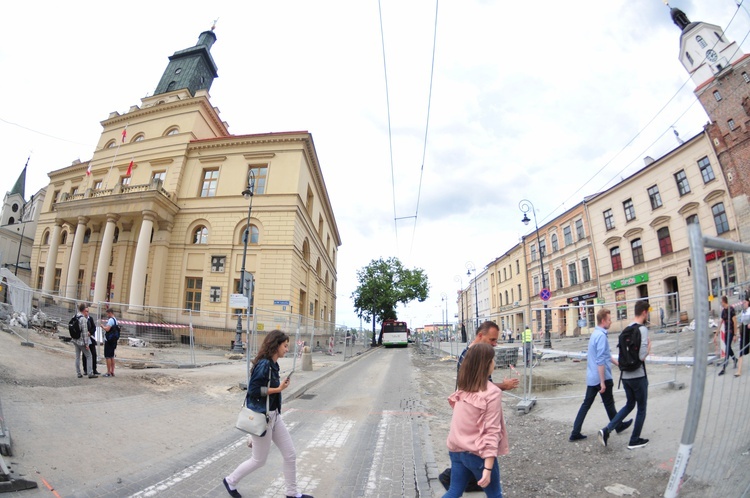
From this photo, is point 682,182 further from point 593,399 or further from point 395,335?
point 395,335

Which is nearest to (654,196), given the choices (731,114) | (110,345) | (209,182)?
(731,114)

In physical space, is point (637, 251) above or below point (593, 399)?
above

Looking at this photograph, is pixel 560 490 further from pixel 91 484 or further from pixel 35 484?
pixel 35 484

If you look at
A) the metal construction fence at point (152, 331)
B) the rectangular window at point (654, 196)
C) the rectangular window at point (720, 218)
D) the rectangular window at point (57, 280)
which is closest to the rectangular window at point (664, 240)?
the rectangular window at point (654, 196)

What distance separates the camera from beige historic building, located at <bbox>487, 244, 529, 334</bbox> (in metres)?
42.7

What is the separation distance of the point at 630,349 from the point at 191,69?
1754 inches

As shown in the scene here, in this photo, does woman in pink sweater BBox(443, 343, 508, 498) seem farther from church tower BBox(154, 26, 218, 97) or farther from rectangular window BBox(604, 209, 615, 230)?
church tower BBox(154, 26, 218, 97)

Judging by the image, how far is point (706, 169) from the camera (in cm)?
2250

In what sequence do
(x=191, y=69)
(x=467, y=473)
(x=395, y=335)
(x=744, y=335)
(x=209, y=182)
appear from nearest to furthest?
1. (x=467, y=473)
2. (x=744, y=335)
3. (x=209, y=182)
4. (x=191, y=69)
5. (x=395, y=335)

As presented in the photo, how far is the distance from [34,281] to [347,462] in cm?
4364

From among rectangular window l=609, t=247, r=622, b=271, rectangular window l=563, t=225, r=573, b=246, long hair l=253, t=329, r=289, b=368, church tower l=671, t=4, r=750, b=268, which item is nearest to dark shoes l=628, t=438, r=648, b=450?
long hair l=253, t=329, r=289, b=368

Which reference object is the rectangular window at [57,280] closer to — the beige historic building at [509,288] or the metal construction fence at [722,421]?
the metal construction fence at [722,421]

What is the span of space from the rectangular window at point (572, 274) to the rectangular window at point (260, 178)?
96.2 ft

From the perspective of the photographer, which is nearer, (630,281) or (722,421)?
(722,421)
